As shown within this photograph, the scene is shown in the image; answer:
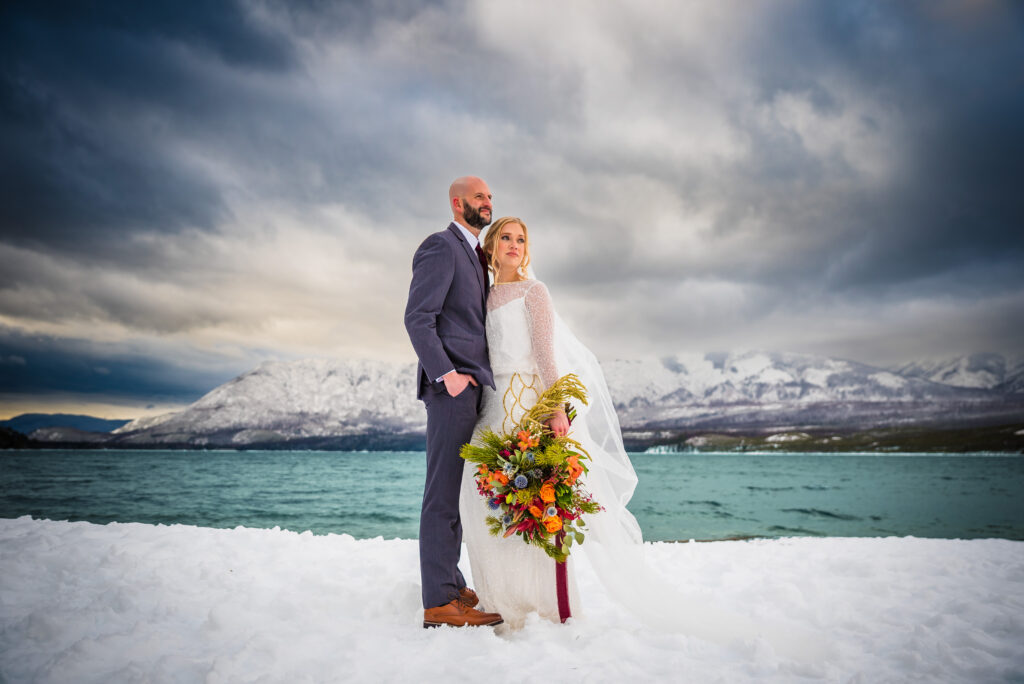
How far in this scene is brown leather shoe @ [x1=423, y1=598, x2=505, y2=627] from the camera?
131 inches

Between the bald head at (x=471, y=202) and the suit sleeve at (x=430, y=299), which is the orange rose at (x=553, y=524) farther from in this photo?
the bald head at (x=471, y=202)

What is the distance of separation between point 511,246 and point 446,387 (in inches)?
43.4

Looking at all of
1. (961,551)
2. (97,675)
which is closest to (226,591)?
(97,675)

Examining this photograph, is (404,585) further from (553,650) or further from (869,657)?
(869,657)

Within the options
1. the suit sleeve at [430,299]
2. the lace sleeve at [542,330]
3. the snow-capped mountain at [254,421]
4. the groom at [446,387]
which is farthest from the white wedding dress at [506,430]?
the snow-capped mountain at [254,421]

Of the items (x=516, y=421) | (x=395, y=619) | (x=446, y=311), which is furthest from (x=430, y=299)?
(x=395, y=619)

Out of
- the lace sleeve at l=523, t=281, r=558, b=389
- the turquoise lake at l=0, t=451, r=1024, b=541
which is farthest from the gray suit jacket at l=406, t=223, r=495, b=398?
the turquoise lake at l=0, t=451, r=1024, b=541

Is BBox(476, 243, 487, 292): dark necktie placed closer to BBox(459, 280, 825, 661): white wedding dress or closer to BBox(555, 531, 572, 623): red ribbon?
BBox(459, 280, 825, 661): white wedding dress

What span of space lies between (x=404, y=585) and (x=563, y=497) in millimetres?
1463

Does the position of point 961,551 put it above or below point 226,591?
below

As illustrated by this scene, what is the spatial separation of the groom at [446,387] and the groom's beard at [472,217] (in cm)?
16

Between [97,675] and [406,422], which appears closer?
[97,675]

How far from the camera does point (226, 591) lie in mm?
3984

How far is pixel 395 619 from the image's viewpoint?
3.55 meters
